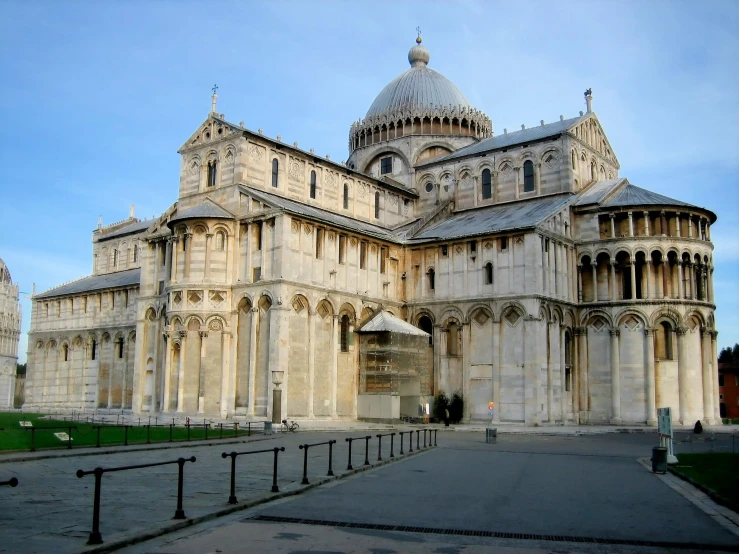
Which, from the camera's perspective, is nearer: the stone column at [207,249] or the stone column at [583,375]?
the stone column at [207,249]

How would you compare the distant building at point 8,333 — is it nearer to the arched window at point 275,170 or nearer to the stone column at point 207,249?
the stone column at point 207,249

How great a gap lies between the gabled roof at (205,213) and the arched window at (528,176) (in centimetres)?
2307

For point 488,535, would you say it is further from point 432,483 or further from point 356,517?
point 432,483

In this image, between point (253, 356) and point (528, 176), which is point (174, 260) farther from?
point (528, 176)

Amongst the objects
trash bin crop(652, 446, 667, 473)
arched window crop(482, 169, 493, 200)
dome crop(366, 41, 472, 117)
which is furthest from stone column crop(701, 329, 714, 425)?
trash bin crop(652, 446, 667, 473)

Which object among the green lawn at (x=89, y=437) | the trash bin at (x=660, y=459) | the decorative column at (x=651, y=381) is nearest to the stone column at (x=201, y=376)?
the green lawn at (x=89, y=437)

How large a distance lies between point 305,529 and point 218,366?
3481 centimetres

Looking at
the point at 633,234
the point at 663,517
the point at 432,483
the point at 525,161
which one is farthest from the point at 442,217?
the point at 663,517

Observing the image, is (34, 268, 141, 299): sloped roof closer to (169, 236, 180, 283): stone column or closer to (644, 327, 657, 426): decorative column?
(169, 236, 180, 283): stone column

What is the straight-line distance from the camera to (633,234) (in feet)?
168

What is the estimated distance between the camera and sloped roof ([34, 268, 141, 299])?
66.8 m

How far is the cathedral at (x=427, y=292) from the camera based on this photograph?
4575cm

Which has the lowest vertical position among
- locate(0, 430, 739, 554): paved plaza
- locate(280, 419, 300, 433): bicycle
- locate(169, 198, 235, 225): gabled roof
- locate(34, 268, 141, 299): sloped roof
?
locate(280, 419, 300, 433): bicycle

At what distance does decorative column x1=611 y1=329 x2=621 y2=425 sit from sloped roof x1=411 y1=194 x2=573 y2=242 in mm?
9666
